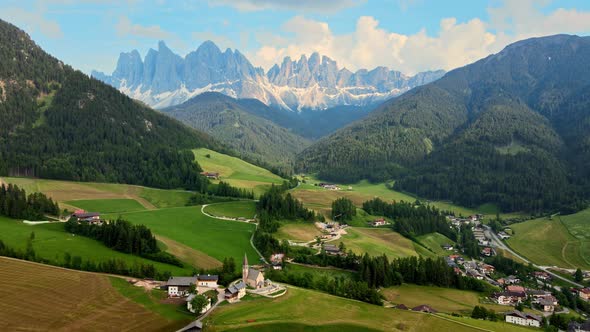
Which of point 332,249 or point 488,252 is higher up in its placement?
point 332,249

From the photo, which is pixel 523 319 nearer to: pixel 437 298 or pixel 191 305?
pixel 437 298

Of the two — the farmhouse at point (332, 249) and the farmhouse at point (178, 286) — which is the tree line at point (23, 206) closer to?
the farmhouse at point (178, 286)

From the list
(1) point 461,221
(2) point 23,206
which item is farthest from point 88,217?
(1) point 461,221

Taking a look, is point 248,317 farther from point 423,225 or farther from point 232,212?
point 423,225

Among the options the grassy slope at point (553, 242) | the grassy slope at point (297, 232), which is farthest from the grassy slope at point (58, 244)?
the grassy slope at point (553, 242)

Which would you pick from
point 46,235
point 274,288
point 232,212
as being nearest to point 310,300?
point 274,288

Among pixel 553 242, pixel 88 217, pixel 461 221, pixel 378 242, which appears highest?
pixel 88 217
